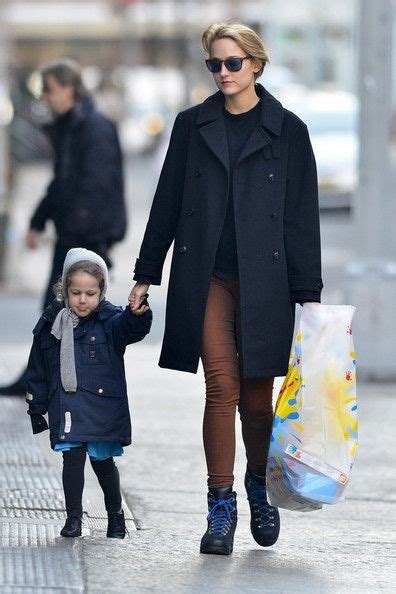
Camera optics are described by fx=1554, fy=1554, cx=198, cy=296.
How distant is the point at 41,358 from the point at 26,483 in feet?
4.25

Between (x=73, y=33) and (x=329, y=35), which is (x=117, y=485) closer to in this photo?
(x=329, y=35)

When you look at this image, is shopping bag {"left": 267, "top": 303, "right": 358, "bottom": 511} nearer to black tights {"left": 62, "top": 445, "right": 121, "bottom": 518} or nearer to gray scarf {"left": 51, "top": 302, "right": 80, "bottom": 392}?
black tights {"left": 62, "top": 445, "right": 121, "bottom": 518}

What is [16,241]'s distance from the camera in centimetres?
1847

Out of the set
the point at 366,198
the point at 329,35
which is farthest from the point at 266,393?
the point at 329,35

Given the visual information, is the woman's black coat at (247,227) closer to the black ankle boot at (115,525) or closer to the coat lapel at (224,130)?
the coat lapel at (224,130)

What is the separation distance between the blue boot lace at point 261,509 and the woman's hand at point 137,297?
82cm

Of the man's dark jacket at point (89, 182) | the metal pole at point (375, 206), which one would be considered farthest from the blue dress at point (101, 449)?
the metal pole at point (375, 206)

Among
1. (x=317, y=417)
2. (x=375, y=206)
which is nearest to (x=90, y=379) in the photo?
(x=317, y=417)

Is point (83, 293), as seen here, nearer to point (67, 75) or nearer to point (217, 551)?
→ point (217, 551)

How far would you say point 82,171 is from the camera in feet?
26.9

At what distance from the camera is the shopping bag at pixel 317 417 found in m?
5.23

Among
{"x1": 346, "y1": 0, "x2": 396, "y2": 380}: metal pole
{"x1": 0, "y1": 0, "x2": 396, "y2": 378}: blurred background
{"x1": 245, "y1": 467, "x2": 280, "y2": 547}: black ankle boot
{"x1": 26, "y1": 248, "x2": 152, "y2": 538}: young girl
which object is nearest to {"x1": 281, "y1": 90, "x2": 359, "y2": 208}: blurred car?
{"x1": 0, "y1": 0, "x2": 396, "y2": 378}: blurred background

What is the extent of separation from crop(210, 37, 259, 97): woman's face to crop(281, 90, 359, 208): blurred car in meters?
14.9

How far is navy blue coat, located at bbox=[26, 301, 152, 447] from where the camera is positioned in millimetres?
5254
